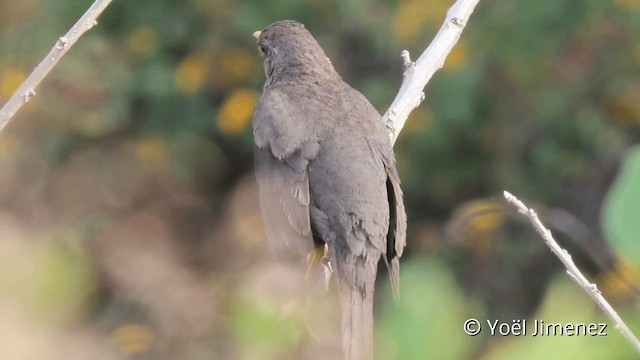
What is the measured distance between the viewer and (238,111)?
5211 millimetres

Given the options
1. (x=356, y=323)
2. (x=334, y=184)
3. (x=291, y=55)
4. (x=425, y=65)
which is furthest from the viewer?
(x=291, y=55)

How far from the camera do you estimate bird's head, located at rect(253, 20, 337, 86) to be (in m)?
3.70

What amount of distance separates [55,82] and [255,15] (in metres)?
1.10

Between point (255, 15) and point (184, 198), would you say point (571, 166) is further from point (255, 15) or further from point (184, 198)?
point (184, 198)

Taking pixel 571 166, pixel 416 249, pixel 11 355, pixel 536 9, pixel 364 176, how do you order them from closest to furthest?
pixel 11 355 → pixel 364 176 → pixel 536 9 → pixel 571 166 → pixel 416 249

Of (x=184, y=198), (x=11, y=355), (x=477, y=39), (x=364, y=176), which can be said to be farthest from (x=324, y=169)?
(x=184, y=198)


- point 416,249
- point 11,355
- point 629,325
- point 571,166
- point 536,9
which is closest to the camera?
point 629,325

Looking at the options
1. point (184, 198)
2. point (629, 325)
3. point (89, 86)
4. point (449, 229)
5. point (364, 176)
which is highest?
point (89, 86)

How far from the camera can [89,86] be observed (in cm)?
519

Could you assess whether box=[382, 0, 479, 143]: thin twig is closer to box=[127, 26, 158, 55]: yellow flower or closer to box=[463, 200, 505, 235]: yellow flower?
box=[463, 200, 505, 235]: yellow flower

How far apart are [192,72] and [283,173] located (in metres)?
2.19

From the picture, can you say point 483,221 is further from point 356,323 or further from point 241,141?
point 356,323

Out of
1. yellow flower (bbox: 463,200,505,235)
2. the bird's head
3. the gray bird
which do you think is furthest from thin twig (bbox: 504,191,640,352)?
yellow flower (bbox: 463,200,505,235)

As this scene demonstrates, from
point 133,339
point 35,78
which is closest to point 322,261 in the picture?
point 35,78
